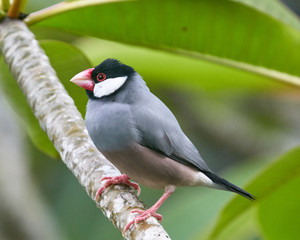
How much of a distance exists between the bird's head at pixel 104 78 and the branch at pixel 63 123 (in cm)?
9

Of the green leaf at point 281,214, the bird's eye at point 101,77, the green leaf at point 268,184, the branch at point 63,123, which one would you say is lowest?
the green leaf at point 281,214

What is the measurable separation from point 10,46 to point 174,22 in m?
0.75

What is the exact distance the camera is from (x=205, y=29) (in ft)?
8.23

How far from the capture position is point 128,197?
1.82 metres

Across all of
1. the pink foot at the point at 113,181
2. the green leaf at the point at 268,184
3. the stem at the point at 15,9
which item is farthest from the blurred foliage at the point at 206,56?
the pink foot at the point at 113,181

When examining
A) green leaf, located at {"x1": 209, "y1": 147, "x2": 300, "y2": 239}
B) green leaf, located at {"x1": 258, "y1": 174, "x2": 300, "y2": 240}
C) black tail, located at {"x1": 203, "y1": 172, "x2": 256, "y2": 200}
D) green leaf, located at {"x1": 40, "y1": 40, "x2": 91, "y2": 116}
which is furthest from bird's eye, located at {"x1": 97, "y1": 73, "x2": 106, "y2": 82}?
green leaf, located at {"x1": 258, "y1": 174, "x2": 300, "y2": 240}

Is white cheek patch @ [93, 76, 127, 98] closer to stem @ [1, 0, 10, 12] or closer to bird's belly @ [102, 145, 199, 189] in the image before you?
bird's belly @ [102, 145, 199, 189]

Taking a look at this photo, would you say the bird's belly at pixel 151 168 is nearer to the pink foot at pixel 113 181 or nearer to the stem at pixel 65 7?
the pink foot at pixel 113 181

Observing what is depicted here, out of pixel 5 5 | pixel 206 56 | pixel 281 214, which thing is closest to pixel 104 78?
pixel 206 56

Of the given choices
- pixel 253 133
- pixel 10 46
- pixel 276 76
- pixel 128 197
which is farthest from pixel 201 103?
pixel 128 197

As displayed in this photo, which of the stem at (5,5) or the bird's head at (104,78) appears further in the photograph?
the stem at (5,5)

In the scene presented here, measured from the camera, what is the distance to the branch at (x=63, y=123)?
68.9 inches

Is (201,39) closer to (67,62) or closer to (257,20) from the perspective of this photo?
(257,20)

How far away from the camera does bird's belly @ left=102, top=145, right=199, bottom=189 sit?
2.02 m
